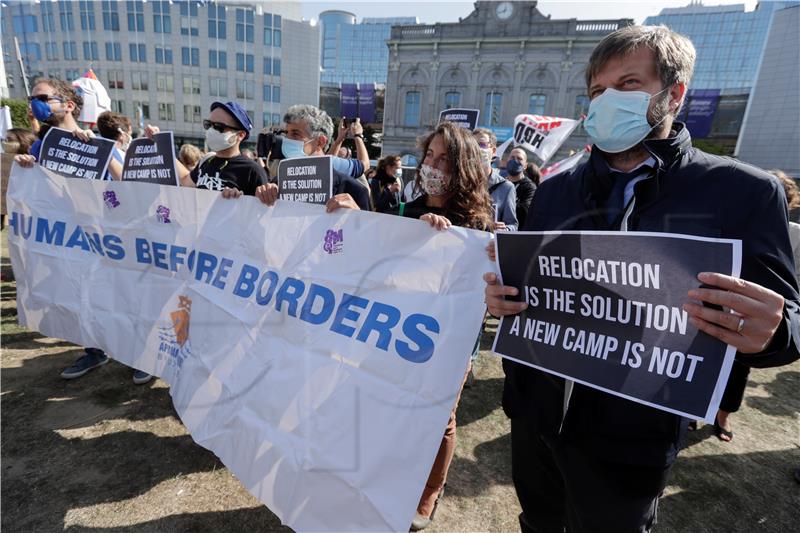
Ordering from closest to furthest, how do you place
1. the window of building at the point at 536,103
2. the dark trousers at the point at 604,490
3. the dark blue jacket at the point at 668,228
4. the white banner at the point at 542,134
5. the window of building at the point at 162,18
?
the dark blue jacket at the point at 668,228 → the dark trousers at the point at 604,490 → the white banner at the point at 542,134 → the window of building at the point at 536,103 → the window of building at the point at 162,18

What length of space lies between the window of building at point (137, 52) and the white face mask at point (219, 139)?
5022 centimetres

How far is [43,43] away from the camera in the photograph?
44.1 m

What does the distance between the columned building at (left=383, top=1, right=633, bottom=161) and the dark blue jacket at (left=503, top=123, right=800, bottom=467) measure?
32096 millimetres

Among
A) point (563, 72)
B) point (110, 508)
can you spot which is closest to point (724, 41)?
point (563, 72)

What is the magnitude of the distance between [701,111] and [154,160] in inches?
1537

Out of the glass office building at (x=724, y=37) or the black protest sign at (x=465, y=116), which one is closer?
the black protest sign at (x=465, y=116)

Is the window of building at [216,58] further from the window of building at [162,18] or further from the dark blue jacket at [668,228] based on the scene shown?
the dark blue jacket at [668,228]

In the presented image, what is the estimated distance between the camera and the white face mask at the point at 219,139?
2.87 meters

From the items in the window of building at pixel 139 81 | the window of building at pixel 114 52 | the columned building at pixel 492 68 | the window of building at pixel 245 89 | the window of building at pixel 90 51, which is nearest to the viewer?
the columned building at pixel 492 68

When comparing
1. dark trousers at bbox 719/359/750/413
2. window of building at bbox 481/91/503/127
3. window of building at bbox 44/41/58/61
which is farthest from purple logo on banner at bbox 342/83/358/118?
dark trousers at bbox 719/359/750/413

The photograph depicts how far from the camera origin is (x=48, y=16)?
142 ft

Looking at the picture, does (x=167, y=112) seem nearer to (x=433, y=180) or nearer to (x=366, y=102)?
(x=366, y=102)

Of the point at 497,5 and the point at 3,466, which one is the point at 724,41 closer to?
the point at 497,5

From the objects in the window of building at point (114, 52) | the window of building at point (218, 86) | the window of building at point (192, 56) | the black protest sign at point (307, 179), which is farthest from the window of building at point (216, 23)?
the black protest sign at point (307, 179)
